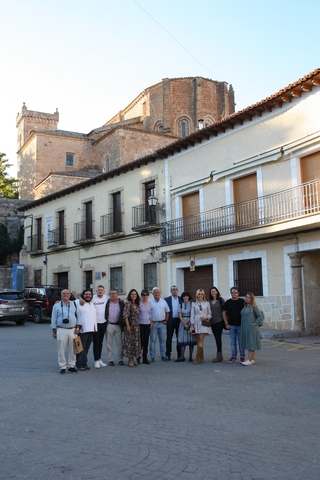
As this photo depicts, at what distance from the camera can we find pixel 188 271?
2061cm

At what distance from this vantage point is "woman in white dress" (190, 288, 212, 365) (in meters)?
10.1

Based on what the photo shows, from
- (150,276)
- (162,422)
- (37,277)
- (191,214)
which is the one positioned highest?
(191,214)

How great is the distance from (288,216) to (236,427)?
10.8 metres

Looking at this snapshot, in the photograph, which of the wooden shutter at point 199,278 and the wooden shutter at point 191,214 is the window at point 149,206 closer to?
the wooden shutter at point 191,214

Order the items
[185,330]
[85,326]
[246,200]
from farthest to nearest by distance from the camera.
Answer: [246,200], [185,330], [85,326]

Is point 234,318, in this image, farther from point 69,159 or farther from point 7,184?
point 7,184

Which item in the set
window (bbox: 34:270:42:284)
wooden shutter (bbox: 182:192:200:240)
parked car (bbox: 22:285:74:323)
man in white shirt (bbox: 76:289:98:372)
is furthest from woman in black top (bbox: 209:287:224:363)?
window (bbox: 34:270:42:284)

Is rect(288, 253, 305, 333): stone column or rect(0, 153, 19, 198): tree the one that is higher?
rect(0, 153, 19, 198): tree

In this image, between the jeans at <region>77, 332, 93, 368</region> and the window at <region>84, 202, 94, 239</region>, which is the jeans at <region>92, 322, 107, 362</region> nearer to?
the jeans at <region>77, 332, 93, 368</region>

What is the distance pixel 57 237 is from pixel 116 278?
657 cm

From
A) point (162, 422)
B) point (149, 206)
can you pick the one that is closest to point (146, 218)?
point (149, 206)

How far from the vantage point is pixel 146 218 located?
22.3 meters

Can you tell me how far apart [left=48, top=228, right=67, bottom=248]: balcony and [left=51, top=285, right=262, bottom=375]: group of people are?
18.3 meters

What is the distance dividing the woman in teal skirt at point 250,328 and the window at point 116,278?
14102 millimetres
